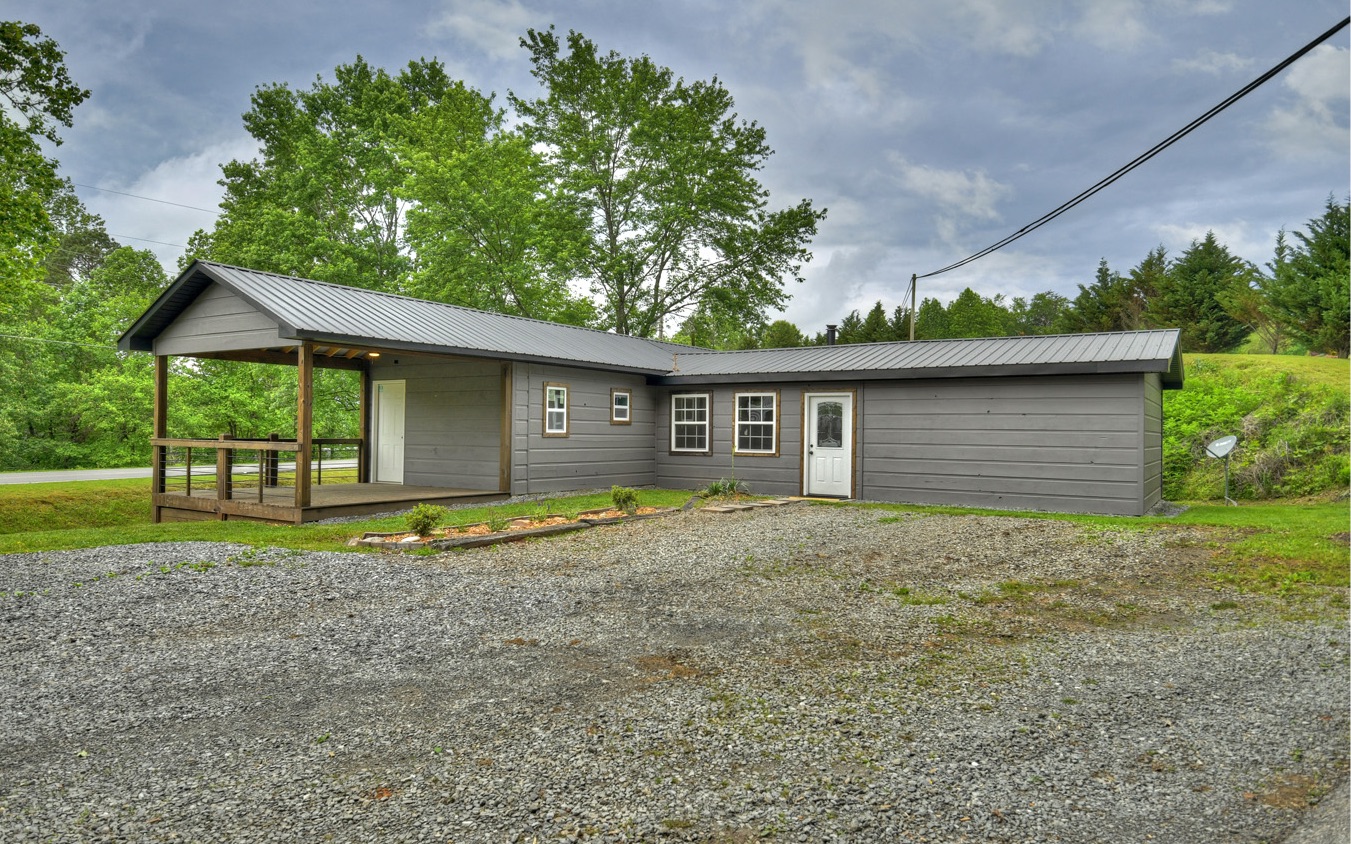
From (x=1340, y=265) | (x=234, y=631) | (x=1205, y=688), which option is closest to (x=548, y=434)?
(x=234, y=631)

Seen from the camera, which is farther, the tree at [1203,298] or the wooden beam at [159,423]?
the tree at [1203,298]

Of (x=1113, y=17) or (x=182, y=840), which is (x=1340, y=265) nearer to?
(x=1113, y=17)

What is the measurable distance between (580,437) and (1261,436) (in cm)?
1274

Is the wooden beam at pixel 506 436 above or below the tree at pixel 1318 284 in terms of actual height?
below

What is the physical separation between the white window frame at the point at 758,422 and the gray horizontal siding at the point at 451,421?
175 inches

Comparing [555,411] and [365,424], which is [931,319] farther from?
[365,424]

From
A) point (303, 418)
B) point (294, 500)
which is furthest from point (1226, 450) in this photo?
point (294, 500)

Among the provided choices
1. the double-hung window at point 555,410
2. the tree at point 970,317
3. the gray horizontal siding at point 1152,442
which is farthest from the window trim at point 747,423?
the tree at point 970,317

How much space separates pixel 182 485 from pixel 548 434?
7.29 metres

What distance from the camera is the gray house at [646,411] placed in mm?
10758

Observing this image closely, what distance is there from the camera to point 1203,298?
3052 centimetres

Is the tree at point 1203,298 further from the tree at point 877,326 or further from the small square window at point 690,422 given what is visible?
the small square window at point 690,422

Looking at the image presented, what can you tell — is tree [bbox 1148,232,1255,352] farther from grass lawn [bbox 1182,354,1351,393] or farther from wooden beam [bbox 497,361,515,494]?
wooden beam [bbox 497,361,515,494]

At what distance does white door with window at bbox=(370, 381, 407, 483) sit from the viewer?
1445cm
